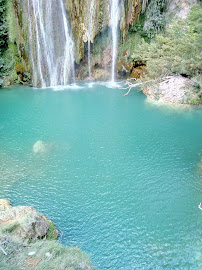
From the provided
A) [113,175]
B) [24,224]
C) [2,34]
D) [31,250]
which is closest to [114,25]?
[2,34]

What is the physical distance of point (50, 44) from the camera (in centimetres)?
2031

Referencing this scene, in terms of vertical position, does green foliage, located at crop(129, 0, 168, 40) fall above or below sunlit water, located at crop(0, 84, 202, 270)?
above

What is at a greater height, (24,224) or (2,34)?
(2,34)

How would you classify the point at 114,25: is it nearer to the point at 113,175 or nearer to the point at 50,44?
the point at 50,44

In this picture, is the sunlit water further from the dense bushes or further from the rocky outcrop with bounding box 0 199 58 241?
the dense bushes

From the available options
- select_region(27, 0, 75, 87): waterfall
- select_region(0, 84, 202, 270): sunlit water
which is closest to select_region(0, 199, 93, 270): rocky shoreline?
select_region(0, 84, 202, 270): sunlit water

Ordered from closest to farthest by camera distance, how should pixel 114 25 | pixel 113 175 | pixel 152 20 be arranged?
1. pixel 113 175
2. pixel 152 20
3. pixel 114 25

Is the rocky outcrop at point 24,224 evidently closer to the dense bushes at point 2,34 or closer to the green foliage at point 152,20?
the dense bushes at point 2,34

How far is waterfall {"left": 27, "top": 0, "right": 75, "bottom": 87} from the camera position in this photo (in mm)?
19250

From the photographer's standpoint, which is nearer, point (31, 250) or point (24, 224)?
point (31, 250)

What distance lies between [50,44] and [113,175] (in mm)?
13871

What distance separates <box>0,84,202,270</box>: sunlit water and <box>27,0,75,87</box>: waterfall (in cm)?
451

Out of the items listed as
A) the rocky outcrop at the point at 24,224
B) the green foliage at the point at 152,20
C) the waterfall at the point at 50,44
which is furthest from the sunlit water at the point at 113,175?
the green foliage at the point at 152,20

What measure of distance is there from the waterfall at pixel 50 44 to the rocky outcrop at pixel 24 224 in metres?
14.7
